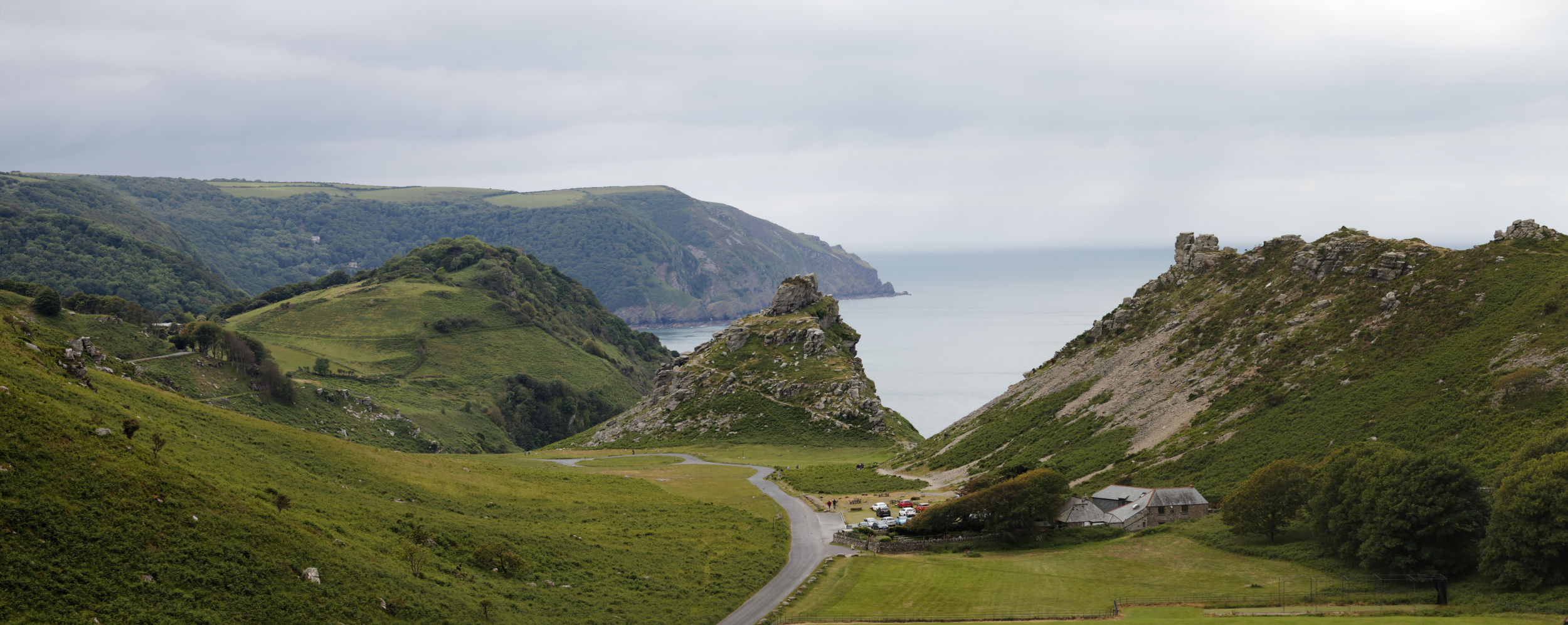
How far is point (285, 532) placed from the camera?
38.4 m

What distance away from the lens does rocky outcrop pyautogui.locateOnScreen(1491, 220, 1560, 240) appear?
81250 millimetres

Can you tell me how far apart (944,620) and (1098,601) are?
28.7 ft

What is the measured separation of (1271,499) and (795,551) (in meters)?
29.7

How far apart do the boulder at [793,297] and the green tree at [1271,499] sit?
108 meters

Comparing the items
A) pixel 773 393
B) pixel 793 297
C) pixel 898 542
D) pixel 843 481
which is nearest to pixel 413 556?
pixel 898 542

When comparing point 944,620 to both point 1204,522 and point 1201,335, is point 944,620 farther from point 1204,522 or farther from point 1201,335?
point 1201,335

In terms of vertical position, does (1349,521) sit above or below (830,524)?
above

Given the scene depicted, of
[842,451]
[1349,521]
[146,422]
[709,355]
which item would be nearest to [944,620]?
[1349,521]

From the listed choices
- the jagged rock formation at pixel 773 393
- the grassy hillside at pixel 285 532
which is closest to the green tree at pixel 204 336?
the jagged rock formation at pixel 773 393

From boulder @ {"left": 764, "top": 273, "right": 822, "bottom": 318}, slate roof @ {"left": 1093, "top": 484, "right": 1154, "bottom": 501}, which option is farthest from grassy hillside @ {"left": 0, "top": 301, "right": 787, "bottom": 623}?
boulder @ {"left": 764, "top": 273, "right": 822, "bottom": 318}

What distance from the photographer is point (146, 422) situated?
49969 millimetres

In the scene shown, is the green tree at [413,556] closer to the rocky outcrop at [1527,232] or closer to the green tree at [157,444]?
the green tree at [157,444]

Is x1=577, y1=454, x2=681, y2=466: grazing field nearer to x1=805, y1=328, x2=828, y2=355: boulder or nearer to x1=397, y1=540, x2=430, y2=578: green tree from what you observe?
x1=805, y1=328, x2=828, y2=355: boulder

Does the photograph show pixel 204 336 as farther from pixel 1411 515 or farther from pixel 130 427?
pixel 1411 515
